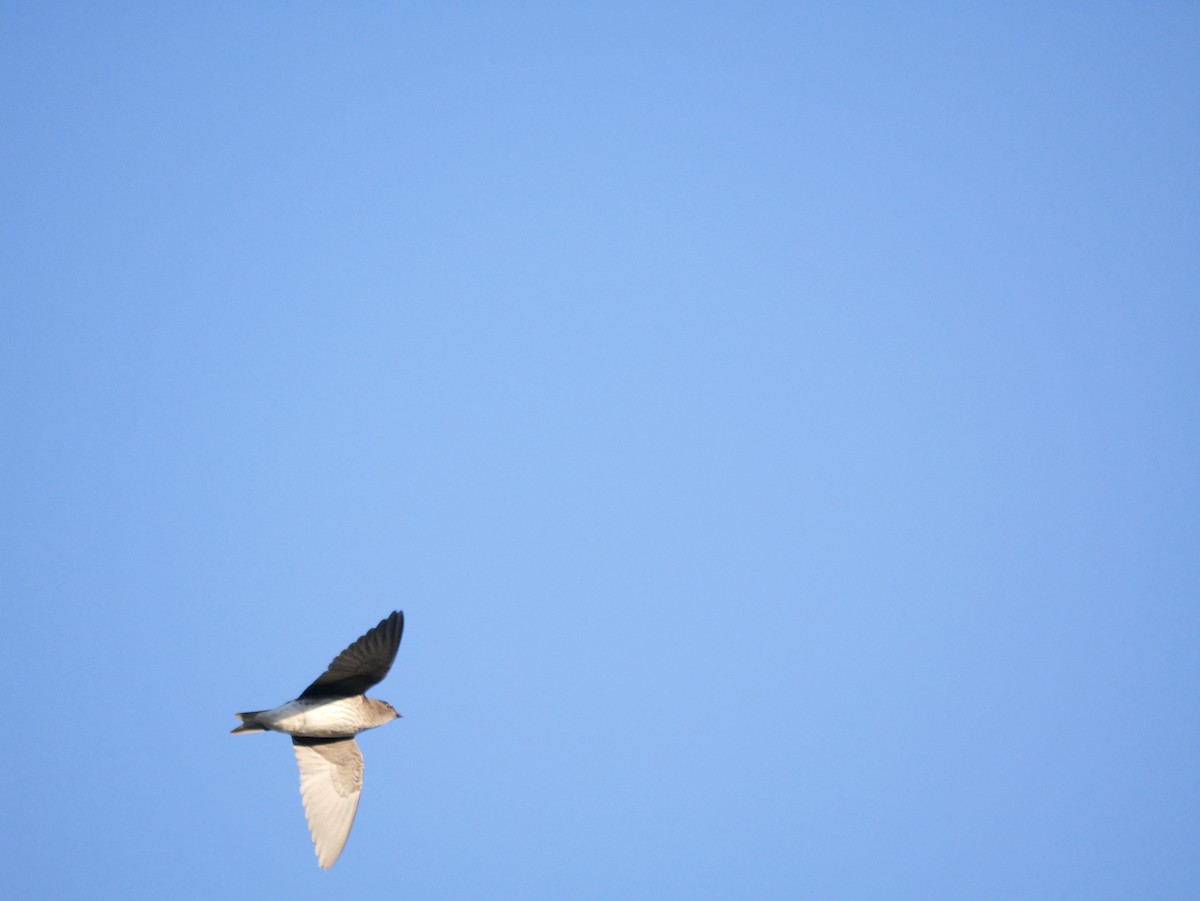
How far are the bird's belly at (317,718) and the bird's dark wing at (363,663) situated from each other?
0.14 m

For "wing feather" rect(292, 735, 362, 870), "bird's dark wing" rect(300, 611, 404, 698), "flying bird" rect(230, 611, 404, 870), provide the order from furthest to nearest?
"wing feather" rect(292, 735, 362, 870)
"flying bird" rect(230, 611, 404, 870)
"bird's dark wing" rect(300, 611, 404, 698)

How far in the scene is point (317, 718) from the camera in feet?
42.5

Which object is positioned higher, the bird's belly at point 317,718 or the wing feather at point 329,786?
the bird's belly at point 317,718

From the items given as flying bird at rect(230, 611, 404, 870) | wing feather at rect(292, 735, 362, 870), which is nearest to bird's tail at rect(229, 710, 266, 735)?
flying bird at rect(230, 611, 404, 870)

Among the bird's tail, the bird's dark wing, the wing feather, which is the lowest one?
the wing feather

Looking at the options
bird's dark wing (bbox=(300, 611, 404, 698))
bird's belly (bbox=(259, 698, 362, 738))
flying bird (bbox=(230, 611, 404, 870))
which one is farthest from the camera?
bird's belly (bbox=(259, 698, 362, 738))

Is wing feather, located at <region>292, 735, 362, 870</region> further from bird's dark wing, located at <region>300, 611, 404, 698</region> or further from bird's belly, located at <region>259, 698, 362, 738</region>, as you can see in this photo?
bird's dark wing, located at <region>300, 611, 404, 698</region>

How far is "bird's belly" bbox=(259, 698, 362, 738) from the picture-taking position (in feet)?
41.6

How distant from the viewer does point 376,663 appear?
12508 millimetres

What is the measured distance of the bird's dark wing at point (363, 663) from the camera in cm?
1215

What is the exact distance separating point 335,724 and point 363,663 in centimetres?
135

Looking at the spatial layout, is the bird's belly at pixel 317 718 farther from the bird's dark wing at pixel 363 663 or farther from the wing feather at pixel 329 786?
the wing feather at pixel 329 786

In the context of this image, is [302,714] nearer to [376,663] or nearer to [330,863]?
[376,663]

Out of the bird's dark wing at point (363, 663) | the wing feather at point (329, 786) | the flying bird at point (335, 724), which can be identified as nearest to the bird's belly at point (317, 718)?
the flying bird at point (335, 724)
